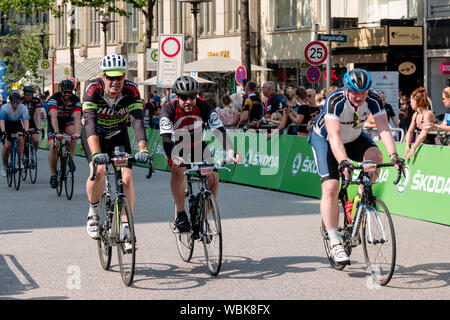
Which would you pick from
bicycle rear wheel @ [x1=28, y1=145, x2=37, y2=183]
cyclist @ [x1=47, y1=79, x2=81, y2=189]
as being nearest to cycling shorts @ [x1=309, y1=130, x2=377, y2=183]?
cyclist @ [x1=47, y1=79, x2=81, y2=189]

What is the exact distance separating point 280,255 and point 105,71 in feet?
8.60

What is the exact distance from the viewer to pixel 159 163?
73.9ft

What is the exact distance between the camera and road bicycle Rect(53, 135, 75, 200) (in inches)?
609

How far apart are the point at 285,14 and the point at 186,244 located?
33.1m

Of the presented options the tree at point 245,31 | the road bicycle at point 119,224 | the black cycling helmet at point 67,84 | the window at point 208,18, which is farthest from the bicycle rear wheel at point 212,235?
the window at point 208,18

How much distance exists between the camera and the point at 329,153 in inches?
331

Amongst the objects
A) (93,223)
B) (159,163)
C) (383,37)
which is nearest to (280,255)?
(93,223)

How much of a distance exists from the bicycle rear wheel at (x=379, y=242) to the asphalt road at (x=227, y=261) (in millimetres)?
126

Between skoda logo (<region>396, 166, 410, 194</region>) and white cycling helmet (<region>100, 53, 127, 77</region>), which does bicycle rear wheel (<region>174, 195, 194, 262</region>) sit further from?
skoda logo (<region>396, 166, 410, 194</region>)

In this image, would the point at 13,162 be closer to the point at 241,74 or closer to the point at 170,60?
the point at 170,60

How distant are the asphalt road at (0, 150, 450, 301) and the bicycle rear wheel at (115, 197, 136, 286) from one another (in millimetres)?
113

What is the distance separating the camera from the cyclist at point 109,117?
852 centimetres
